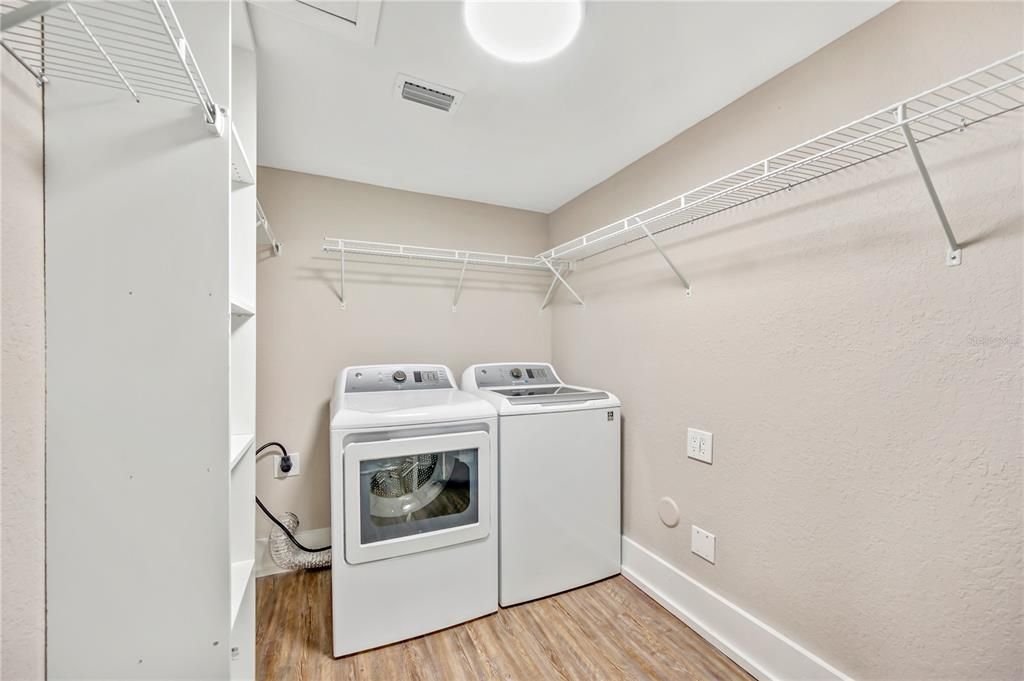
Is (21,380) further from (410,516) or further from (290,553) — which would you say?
(290,553)

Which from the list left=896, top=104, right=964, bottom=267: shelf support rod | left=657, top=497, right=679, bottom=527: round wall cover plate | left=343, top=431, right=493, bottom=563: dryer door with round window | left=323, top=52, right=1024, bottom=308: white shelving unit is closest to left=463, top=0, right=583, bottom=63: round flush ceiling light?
left=323, top=52, right=1024, bottom=308: white shelving unit

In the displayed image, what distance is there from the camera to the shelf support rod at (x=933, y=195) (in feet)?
2.88

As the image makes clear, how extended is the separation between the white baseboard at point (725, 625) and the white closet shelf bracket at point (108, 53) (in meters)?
2.26

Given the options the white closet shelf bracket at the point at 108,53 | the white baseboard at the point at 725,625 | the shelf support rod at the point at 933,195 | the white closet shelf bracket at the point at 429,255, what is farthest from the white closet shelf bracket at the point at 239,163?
the white baseboard at the point at 725,625

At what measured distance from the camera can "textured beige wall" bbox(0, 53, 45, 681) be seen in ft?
2.23

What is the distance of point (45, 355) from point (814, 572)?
2131 mm

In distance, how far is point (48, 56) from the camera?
0.75 metres

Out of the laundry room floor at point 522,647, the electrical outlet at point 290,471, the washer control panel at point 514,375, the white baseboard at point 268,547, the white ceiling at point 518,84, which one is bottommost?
the laundry room floor at point 522,647

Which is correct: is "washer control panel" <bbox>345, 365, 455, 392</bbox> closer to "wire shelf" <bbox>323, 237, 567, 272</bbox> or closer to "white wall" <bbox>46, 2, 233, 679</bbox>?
"wire shelf" <bbox>323, 237, 567, 272</bbox>

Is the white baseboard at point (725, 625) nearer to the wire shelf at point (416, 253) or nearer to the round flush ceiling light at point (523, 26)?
the wire shelf at point (416, 253)

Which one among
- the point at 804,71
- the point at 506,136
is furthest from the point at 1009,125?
the point at 506,136

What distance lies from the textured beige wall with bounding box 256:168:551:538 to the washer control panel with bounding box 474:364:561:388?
10.4 inches

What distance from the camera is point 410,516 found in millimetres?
1645

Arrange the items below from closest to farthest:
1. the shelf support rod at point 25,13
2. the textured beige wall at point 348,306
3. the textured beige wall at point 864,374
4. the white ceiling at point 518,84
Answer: the shelf support rod at point 25,13 → the textured beige wall at point 864,374 → the white ceiling at point 518,84 → the textured beige wall at point 348,306
